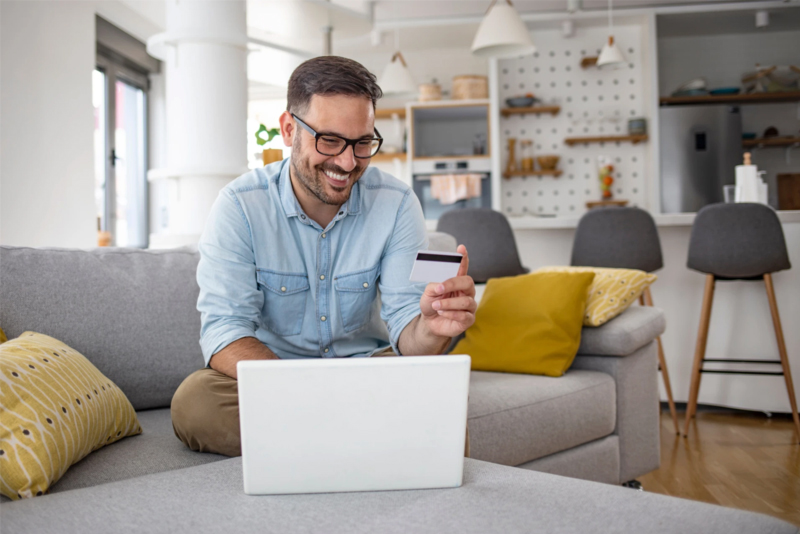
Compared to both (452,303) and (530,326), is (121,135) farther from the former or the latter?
(452,303)

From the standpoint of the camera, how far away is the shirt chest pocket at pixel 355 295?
157cm

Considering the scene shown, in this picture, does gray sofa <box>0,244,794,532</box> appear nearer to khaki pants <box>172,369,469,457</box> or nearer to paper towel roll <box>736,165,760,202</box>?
khaki pants <box>172,369,469,457</box>

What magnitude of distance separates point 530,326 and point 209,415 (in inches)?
46.1

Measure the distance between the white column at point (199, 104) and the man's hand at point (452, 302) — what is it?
6.63 feet

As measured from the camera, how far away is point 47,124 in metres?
4.08

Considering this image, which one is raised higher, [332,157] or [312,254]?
[332,157]

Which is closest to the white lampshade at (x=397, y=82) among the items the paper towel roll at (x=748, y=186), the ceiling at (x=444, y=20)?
the ceiling at (x=444, y=20)

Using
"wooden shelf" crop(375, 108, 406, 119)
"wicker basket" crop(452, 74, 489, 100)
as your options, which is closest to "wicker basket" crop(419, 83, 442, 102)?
"wicker basket" crop(452, 74, 489, 100)

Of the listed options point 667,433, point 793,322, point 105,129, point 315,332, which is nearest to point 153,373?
point 315,332

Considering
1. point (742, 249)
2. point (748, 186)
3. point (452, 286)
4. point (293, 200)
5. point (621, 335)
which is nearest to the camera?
point (452, 286)

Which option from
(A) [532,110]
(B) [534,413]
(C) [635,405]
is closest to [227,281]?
(B) [534,413]

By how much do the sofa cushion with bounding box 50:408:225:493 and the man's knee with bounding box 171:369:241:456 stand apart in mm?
30

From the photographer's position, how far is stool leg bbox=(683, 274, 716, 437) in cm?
323

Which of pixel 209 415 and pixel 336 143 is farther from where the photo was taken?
pixel 336 143
